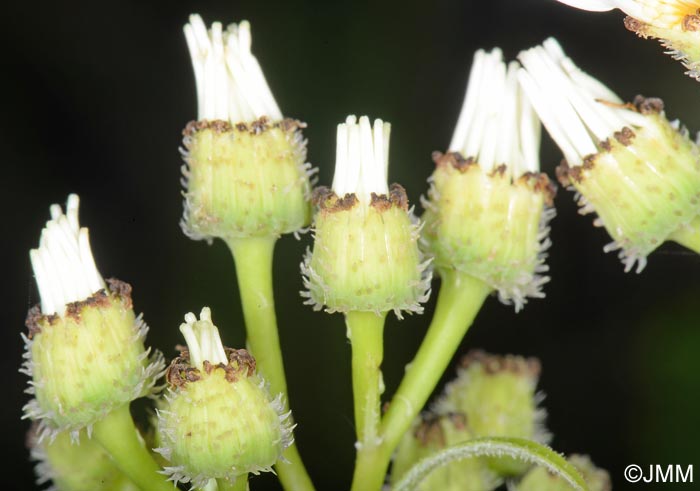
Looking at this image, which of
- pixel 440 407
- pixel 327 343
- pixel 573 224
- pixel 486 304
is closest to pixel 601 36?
pixel 573 224

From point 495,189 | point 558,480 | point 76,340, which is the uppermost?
point 495,189

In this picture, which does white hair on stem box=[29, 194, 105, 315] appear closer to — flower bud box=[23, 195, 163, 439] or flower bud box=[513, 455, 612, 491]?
flower bud box=[23, 195, 163, 439]

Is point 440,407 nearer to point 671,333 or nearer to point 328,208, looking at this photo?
point 328,208

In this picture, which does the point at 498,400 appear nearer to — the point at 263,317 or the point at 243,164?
the point at 263,317

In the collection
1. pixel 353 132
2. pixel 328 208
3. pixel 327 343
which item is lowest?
pixel 327 343

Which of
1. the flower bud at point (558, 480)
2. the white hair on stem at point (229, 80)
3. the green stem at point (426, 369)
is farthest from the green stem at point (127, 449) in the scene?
the flower bud at point (558, 480)

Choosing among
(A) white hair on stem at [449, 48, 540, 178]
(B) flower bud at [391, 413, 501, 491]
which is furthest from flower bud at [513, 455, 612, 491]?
(A) white hair on stem at [449, 48, 540, 178]

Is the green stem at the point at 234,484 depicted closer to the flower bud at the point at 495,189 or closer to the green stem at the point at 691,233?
the flower bud at the point at 495,189

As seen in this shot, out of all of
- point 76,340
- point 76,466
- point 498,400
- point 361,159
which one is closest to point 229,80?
point 361,159
